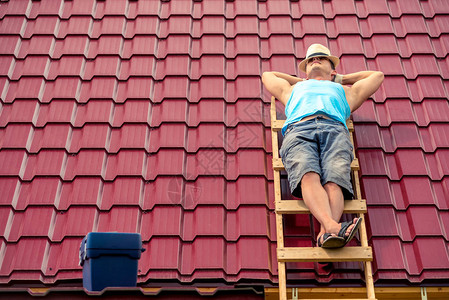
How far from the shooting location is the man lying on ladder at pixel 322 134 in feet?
12.6

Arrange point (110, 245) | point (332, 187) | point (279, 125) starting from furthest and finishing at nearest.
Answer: point (279, 125) < point (332, 187) < point (110, 245)

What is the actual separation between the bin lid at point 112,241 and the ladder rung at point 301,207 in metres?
1.08

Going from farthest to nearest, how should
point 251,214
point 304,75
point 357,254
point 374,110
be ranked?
point 304,75, point 374,110, point 251,214, point 357,254

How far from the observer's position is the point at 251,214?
4285 mm

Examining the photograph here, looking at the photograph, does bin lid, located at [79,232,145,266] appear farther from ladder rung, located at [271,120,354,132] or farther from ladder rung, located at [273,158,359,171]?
ladder rung, located at [271,120,354,132]

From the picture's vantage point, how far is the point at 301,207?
4023mm

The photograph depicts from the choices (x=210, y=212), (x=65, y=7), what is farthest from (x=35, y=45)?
(x=210, y=212)

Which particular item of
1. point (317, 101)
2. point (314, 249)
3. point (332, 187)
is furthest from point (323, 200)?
point (317, 101)

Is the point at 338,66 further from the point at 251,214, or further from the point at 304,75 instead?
the point at 251,214

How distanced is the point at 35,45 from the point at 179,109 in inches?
69.4

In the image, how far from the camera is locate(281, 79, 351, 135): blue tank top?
4312 mm

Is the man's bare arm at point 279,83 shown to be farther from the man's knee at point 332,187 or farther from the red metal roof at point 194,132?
the man's knee at point 332,187

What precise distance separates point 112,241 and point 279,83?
6.77ft

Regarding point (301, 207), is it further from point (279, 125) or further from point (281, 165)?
point (279, 125)
